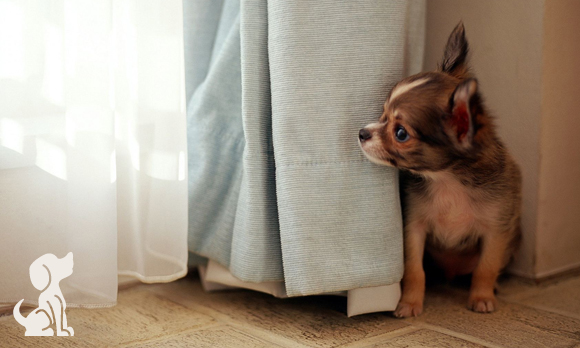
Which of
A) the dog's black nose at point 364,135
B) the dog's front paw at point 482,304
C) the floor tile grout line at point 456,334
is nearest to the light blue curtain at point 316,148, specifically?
the dog's black nose at point 364,135

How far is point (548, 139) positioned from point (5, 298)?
5.06ft

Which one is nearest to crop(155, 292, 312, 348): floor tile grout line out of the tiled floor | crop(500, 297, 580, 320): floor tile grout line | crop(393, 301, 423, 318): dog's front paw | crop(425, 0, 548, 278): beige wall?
the tiled floor

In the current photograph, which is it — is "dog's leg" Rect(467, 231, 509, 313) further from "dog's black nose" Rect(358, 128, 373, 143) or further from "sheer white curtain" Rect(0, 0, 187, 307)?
"sheer white curtain" Rect(0, 0, 187, 307)

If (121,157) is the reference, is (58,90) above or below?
above

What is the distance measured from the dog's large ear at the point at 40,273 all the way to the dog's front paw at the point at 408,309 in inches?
33.3

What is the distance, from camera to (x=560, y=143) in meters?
1.78

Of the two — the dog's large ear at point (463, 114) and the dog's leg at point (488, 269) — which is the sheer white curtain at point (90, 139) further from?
the dog's leg at point (488, 269)

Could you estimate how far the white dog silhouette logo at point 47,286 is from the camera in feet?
3.92

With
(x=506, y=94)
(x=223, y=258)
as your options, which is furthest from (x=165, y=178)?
(x=506, y=94)

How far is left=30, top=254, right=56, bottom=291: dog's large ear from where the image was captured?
1209 mm

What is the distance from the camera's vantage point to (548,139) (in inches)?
68.7

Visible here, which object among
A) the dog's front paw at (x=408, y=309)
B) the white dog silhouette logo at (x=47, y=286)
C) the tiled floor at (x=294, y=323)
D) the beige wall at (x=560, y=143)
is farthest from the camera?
the beige wall at (x=560, y=143)

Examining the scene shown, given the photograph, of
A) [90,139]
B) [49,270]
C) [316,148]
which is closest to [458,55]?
[316,148]

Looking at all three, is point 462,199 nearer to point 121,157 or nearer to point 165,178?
point 165,178
